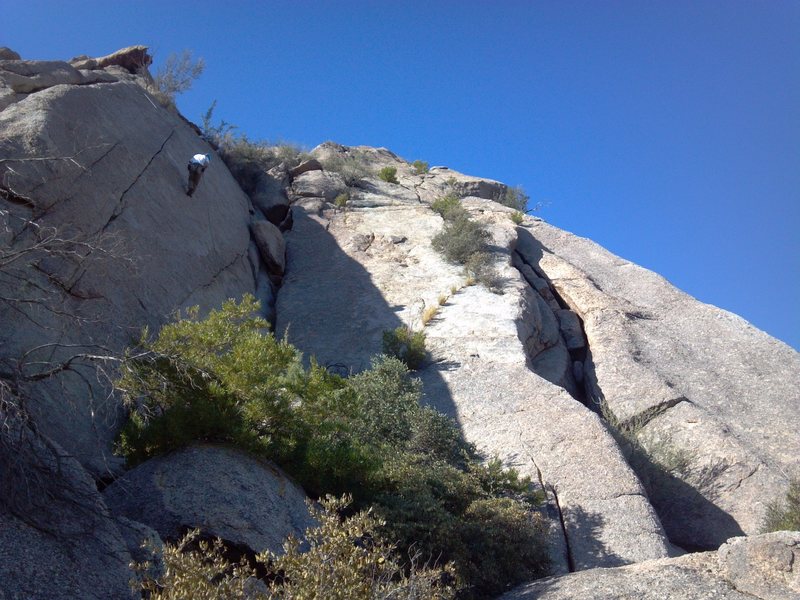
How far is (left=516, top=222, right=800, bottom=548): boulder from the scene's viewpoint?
465 inches

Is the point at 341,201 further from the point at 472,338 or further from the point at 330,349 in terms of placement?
the point at 472,338

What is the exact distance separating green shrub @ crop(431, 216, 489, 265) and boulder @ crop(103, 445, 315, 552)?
33.8 ft

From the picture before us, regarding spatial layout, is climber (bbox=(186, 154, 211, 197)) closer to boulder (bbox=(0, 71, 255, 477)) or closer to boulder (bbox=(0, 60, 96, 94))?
boulder (bbox=(0, 71, 255, 477))

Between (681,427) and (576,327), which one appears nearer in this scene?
(681,427)

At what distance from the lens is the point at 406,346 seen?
13328 mm

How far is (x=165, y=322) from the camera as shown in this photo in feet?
35.6

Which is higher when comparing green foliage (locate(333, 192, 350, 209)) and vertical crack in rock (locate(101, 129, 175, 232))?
green foliage (locate(333, 192, 350, 209))

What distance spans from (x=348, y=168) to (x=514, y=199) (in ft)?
18.7

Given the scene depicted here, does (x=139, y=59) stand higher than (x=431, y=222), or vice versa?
(x=139, y=59)

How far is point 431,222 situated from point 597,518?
34.6ft

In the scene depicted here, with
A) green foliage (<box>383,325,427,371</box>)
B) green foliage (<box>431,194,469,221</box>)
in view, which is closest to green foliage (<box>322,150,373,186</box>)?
green foliage (<box>431,194,469,221</box>)

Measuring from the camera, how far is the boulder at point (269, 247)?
16547 mm

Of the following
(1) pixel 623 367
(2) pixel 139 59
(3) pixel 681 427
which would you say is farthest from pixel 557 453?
(2) pixel 139 59

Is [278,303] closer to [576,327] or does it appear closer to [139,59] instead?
[576,327]
